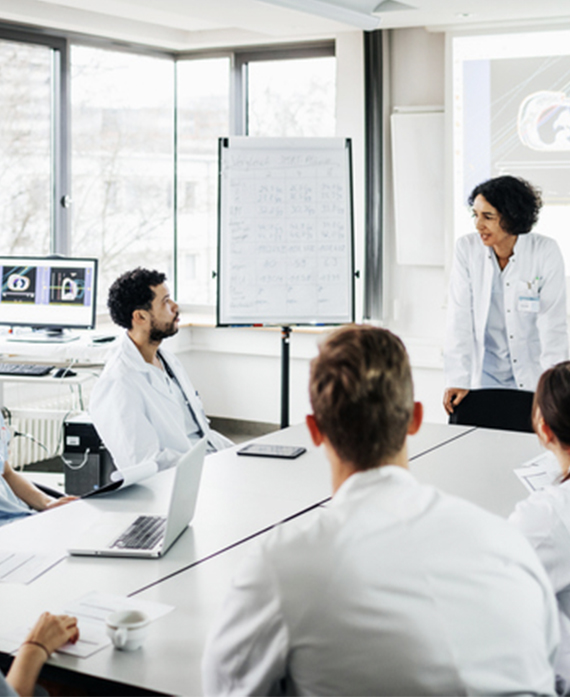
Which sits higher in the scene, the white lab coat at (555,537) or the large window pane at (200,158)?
the large window pane at (200,158)

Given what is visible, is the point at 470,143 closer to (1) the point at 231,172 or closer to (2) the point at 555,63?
(2) the point at 555,63

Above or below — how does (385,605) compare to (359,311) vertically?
below

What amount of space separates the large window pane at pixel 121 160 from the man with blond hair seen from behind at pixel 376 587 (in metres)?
4.71

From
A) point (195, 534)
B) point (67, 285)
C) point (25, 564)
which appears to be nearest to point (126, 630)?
point (25, 564)

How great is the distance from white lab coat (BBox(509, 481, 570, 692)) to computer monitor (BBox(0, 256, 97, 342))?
135 inches

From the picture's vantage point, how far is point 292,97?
5.91m

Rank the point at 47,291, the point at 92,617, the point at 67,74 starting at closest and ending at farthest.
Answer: the point at 92,617 < the point at 47,291 < the point at 67,74

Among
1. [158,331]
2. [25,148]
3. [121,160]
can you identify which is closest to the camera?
[158,331]

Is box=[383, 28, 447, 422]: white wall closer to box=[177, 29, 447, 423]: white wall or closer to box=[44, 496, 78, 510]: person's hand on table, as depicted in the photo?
box=[177, 29, 447, 423]: white wall

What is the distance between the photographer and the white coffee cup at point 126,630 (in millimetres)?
1472

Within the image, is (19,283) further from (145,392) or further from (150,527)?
(150,527)

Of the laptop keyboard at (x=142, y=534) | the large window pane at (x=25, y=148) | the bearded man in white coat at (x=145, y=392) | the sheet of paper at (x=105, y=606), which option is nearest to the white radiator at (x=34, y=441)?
the large window pane at (x=25, y=148)

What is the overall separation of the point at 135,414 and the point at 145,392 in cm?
12

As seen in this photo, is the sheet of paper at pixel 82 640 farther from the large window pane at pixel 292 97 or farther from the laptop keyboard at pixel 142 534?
the large window pane at pixel 292 97
